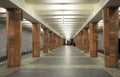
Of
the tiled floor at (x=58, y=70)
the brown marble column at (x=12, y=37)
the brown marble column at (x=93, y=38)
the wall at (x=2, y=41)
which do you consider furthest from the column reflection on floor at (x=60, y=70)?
the wall at (x=2, y=41)

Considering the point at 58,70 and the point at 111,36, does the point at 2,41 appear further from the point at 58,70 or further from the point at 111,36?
the point at 111,36

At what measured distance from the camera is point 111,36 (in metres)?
14.2

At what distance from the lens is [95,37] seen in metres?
23.6

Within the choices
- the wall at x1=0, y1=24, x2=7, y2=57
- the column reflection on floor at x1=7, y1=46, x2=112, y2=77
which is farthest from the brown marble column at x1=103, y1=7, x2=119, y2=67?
the wall at x1=0, y1=24, x2=7, y2=57

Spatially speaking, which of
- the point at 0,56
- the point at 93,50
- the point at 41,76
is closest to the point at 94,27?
the point at 93,50

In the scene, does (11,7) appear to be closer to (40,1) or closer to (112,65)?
(40,1)

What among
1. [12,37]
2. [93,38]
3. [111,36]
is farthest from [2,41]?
[111,36]

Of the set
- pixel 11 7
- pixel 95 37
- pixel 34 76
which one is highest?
pixel 11 7

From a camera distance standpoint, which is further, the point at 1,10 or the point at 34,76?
the point at 1,10

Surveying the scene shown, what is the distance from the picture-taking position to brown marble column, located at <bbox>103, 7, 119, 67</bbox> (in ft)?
46.0

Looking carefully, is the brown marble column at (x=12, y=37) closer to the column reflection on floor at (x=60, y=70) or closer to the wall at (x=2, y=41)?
the column reflection on floor at (x=60, y=70)

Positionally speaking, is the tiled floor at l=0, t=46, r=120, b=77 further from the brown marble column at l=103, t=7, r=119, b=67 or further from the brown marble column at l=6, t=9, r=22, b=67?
the brown marble column at l=103, t=7, r=119, b=67

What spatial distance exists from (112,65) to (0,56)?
1504cm

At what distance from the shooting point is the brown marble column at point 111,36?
552 inches
